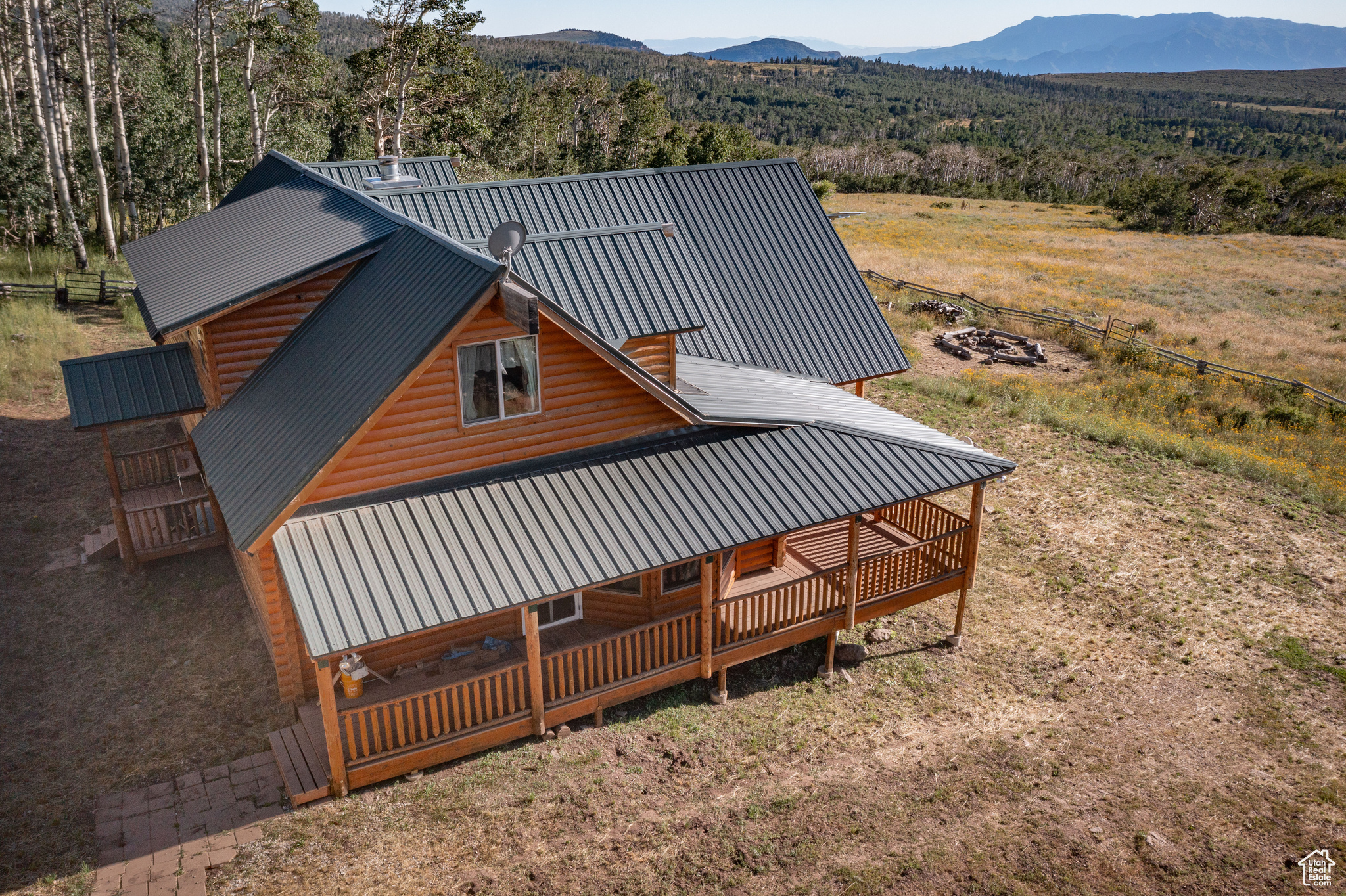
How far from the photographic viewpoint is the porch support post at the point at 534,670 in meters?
11.1

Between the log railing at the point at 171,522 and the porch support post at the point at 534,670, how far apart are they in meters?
8.13

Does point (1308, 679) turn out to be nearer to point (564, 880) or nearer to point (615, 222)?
point (564, 880)

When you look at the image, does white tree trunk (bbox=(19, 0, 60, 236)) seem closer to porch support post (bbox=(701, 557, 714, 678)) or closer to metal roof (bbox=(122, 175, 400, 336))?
metal roof (bbox=(122, 175, 400, 336))

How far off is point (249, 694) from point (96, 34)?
41.9m

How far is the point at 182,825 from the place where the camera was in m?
10.2

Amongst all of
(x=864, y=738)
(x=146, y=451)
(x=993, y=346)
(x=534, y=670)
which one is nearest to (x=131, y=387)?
(x=146, y=451)

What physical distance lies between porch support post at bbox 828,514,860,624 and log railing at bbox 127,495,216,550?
1176 cm

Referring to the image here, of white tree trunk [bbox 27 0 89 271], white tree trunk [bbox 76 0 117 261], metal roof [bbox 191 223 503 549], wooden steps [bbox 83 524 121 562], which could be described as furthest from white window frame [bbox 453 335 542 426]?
white tree trunk [bbox 76 0 117 261]

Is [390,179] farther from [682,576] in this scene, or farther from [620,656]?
[620,656]

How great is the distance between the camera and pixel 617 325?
13.7 metres

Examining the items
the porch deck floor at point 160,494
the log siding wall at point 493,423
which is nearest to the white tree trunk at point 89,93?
the porch deck floor at point 160,494

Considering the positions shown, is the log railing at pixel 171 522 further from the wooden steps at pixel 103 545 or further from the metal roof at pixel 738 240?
the metal roof at pixel 738 240

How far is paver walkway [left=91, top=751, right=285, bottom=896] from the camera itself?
30.8ft

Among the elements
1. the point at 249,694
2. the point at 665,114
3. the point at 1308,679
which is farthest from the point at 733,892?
the point at 665,114
